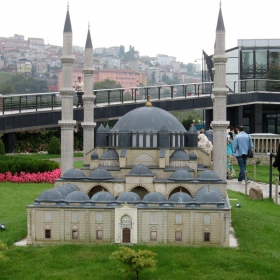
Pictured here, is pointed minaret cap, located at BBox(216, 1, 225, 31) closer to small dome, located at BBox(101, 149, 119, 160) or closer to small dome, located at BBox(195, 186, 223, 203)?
small dome, located at BBox(101, 149, 119, 160)

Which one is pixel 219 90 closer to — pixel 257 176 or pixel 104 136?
pixel 104 136

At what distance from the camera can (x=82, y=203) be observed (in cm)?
1446

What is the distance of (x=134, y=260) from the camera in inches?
468

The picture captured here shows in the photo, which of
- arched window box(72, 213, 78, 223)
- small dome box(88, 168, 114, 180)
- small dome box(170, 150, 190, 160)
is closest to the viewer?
arched window box(72, 213, 78, 223)

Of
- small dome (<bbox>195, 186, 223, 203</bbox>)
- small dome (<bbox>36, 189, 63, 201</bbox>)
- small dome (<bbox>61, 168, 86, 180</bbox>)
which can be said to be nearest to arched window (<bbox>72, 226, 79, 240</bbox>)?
small dome (<bbox>36, 189, 63, 201</bbox>)

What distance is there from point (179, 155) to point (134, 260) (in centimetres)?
626

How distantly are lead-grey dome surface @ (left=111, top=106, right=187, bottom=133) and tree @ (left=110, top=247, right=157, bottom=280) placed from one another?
6.46 m

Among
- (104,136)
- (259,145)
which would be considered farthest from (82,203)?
(259,145)

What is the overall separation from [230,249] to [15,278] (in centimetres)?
533

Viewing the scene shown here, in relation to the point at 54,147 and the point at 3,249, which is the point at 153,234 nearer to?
the point at 3,249

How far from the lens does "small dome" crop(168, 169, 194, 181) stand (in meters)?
16.4

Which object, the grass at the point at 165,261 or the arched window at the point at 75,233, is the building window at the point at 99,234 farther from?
the arched window at the point at 75,233

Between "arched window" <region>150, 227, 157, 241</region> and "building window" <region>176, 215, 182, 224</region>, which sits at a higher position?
"building window" <region>176, 215, 182, 224</region>

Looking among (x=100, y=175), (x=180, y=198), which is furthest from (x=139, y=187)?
(x=180, y=198)
